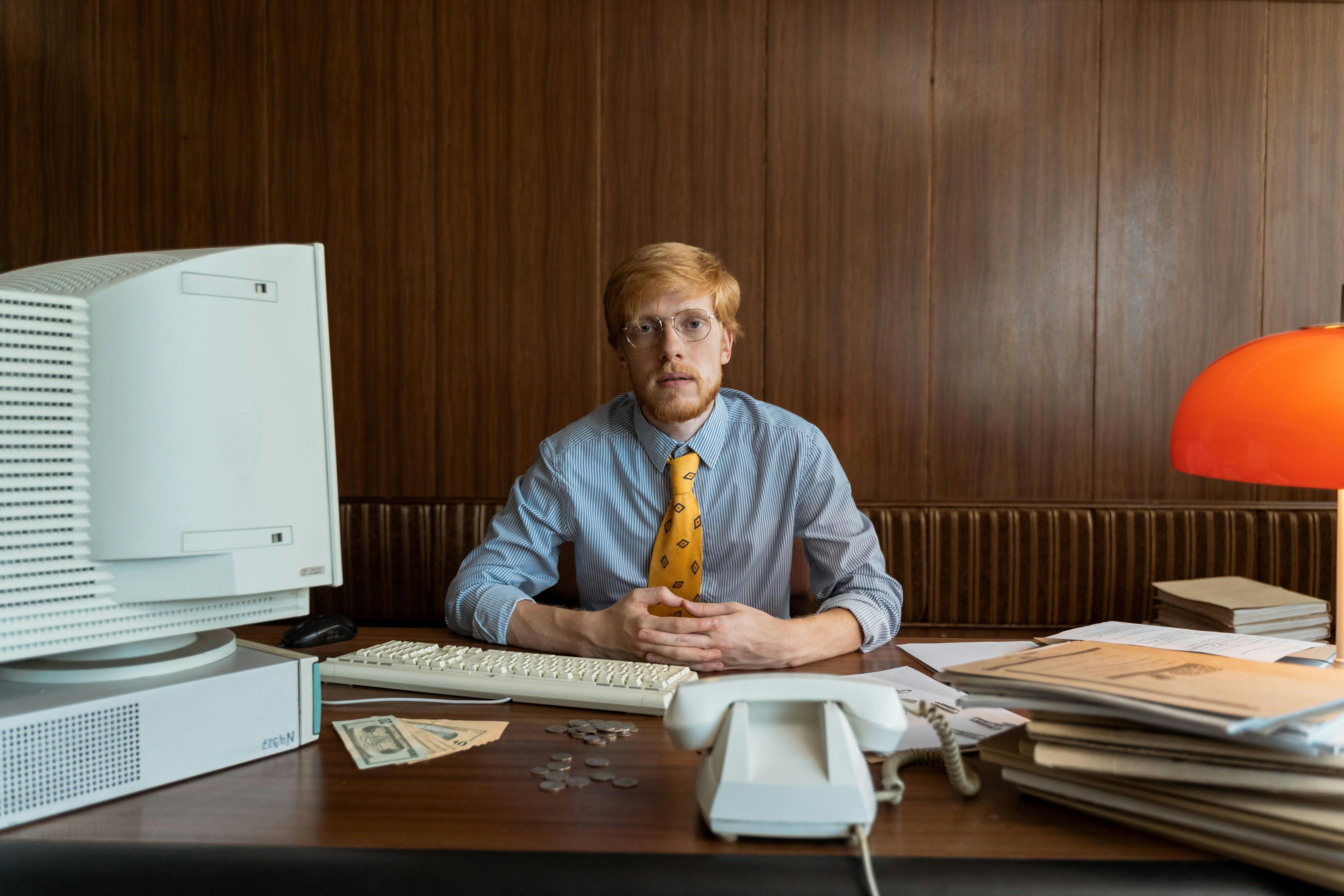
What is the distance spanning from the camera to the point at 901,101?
3.02 metres

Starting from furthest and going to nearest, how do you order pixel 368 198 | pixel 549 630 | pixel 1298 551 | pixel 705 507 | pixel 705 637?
pixel 368 198
pixel 1298 551
pixel 705 507
pixel 549 630
pixel 705 637

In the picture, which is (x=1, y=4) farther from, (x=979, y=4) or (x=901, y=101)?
(x=979, y=4)

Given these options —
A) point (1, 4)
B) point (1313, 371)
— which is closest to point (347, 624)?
point (1313, 371)

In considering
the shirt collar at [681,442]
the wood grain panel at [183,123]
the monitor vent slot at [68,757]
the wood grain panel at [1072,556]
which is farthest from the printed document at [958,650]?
the wood grain panel at [183,123]

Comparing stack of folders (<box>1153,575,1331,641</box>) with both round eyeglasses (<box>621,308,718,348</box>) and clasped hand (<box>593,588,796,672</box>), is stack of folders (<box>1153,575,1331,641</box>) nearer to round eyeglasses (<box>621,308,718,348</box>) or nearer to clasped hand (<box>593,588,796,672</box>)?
clasped hand (<box>593,588,796,672</box>)

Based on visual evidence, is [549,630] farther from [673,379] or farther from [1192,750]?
[1192,750]

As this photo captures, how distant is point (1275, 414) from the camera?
43.4 inches

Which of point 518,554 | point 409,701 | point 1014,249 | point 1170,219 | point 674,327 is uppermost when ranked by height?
point 1170,219

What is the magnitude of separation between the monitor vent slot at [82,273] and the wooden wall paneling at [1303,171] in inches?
132

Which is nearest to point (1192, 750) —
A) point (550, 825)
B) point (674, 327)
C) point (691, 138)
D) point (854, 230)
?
point (550, 825)

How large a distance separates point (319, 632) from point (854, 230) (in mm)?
2299

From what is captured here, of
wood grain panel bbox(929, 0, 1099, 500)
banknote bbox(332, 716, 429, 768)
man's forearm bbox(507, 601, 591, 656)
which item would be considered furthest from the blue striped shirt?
wood grain panel bbox(929, 0, 1099, 500)

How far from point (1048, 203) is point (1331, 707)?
2.65m

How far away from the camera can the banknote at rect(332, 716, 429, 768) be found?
934 mm
